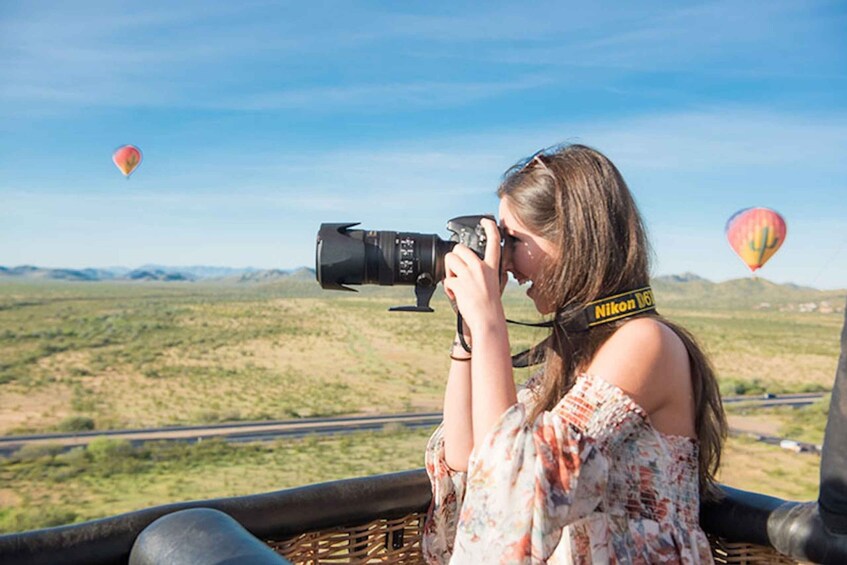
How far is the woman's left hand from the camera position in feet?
4.26

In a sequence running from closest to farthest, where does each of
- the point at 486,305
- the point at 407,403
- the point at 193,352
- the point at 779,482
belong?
the point at 486,305 → the point at 779,482 → the point at 407,403 → the point at 193,352

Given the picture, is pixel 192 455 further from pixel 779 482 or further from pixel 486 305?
pixel 486 305

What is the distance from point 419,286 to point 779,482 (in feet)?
60.5

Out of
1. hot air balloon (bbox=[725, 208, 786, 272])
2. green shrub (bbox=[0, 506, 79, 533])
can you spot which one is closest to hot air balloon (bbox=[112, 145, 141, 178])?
green shrub (bbox=[0, 506, 79, 533])

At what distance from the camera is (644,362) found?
129 cm

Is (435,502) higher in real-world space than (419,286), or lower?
lower

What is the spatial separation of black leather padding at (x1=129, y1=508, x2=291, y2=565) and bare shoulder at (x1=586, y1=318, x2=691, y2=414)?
0.62 m

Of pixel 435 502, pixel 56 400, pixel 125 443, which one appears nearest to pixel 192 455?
pixel 125 443

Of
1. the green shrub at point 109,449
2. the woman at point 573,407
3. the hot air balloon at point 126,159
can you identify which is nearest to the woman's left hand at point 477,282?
the woman at point 573,407

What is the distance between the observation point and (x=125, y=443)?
25.7 m

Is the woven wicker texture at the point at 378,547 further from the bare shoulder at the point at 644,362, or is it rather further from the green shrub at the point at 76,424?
the green shrub at the point at 76,424

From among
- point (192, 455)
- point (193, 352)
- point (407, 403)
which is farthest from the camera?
point (193, 352)

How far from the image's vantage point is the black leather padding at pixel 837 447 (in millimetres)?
1116

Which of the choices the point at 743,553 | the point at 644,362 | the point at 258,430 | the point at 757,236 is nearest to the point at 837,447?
the point at 644,362
